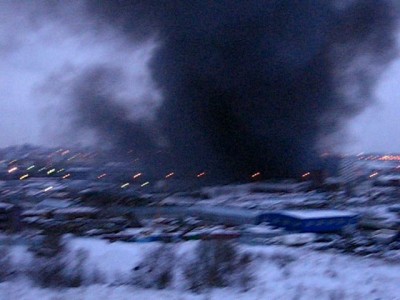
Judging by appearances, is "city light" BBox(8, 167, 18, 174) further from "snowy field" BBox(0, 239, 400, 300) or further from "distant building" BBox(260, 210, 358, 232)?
"snowy field" BBox(0, 239, 400, 300)

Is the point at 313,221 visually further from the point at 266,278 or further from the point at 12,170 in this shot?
the point at 12,170

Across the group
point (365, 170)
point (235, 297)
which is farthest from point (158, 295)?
point (365, 170)

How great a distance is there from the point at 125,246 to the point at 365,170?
2143 centimetres

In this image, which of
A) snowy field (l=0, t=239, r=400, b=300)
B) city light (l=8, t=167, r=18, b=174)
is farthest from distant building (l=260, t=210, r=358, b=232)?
city light (l=8, t=167, r=18, b=174)

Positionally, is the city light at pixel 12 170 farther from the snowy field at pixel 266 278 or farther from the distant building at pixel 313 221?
the snowy field at pixel 266 278

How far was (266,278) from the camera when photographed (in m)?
7.70

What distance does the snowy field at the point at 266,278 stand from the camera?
21.8 feet

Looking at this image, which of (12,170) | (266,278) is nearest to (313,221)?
(266,278)

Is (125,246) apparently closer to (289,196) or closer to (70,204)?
(70,204)

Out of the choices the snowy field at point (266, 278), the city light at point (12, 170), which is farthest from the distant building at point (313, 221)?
the city light at point (12, 170)

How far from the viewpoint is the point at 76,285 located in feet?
23.0

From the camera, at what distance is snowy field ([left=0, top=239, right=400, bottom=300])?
664 centimetres

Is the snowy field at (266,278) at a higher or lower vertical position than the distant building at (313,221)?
lower

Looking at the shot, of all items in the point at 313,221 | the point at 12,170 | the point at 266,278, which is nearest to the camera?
the point at 266,278
